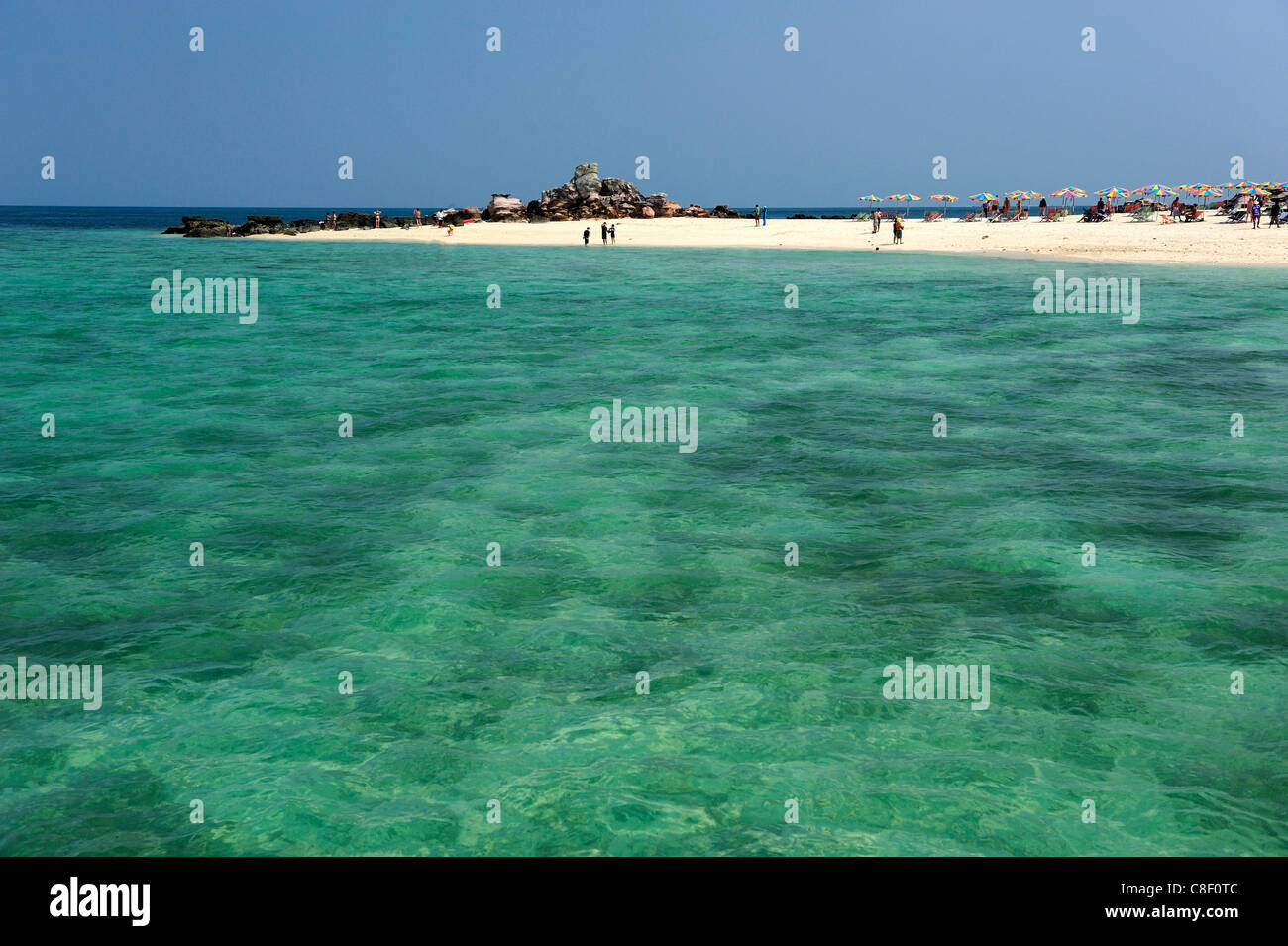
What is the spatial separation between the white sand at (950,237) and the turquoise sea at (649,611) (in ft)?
108

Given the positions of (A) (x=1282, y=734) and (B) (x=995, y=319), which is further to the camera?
(B) (x=995, y=319)

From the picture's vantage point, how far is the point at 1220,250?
47.6m

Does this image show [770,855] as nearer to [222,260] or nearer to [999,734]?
[999,734]

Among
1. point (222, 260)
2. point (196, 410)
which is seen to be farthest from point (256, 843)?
point (222, 260)

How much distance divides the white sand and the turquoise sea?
33.1 meters

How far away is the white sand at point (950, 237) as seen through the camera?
4841 centimetres

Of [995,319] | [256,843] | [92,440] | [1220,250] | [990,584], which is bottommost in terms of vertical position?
[256,843]

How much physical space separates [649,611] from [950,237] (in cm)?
6310

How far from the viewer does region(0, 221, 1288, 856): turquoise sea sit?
6.24 m

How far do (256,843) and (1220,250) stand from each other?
53.6 meters
